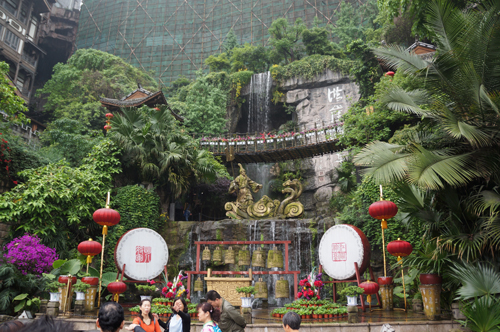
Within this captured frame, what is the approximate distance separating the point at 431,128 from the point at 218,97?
682 inches

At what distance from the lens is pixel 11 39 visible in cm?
2698

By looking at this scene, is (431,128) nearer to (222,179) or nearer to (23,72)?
(222,179)

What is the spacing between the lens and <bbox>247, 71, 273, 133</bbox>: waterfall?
2559 cm

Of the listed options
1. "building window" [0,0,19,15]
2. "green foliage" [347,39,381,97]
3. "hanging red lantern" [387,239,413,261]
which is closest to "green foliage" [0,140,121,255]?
"hanging red lantern" [387,239,413,261]

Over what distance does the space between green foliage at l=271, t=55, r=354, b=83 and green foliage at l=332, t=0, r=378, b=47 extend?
3.13 m

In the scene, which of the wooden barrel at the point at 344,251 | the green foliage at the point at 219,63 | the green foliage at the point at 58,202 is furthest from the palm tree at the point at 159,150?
the green foliage at the point at 219,63

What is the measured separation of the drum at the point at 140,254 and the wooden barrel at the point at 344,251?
404 centimetres

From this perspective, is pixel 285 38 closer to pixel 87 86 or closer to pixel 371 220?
pixel 87 86

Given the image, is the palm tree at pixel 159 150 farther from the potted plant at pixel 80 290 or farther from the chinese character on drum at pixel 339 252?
the chinese character on drum at pixel 339 252

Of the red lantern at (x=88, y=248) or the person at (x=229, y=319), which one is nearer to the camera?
the person at (x=229, y=319)

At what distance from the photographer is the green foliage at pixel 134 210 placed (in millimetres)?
13969

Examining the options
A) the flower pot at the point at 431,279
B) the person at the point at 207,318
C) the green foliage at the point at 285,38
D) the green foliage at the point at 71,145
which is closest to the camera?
the person at the point at 207,318

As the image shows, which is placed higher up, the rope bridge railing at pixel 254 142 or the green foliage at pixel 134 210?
the rope bridge railing at pixel 254 142

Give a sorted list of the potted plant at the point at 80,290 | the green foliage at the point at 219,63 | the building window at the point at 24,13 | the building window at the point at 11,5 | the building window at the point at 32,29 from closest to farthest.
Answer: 1. the potted plant at the point at 80,290
2. the building window at the point at 11,5
3. the green foliage at the point at 219,63
4. the building window at the point at 24,13
5. the building window at the point at 32,29
